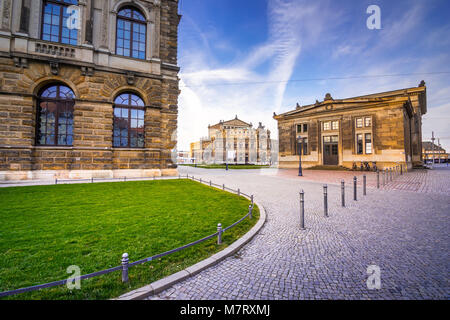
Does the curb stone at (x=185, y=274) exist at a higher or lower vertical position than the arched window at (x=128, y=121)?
lower

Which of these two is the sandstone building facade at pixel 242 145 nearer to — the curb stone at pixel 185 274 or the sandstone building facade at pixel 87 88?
the sandstone building facade at pixel 87 88

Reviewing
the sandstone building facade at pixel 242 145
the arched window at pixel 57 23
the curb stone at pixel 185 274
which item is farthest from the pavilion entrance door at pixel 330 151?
the sandstone building facade at pixel 242 145

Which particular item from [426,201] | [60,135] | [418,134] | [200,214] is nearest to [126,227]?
[200,214]

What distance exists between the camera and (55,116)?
14.2m

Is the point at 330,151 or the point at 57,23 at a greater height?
the point at 57,23

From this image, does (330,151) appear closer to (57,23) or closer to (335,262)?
(335,262)

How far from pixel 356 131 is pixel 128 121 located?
29405mm

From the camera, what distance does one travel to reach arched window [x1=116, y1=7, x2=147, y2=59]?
16.1 meters

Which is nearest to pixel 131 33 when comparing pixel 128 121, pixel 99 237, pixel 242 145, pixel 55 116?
pixel 128 121

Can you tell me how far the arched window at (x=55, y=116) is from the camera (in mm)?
13938

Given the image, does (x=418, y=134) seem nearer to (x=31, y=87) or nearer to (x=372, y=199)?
(x=372, y=199)

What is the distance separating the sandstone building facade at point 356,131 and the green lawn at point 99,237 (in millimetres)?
23174

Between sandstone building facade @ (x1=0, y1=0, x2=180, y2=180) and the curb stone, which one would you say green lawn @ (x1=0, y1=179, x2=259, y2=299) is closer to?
the curb stone

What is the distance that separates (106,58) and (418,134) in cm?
4928
